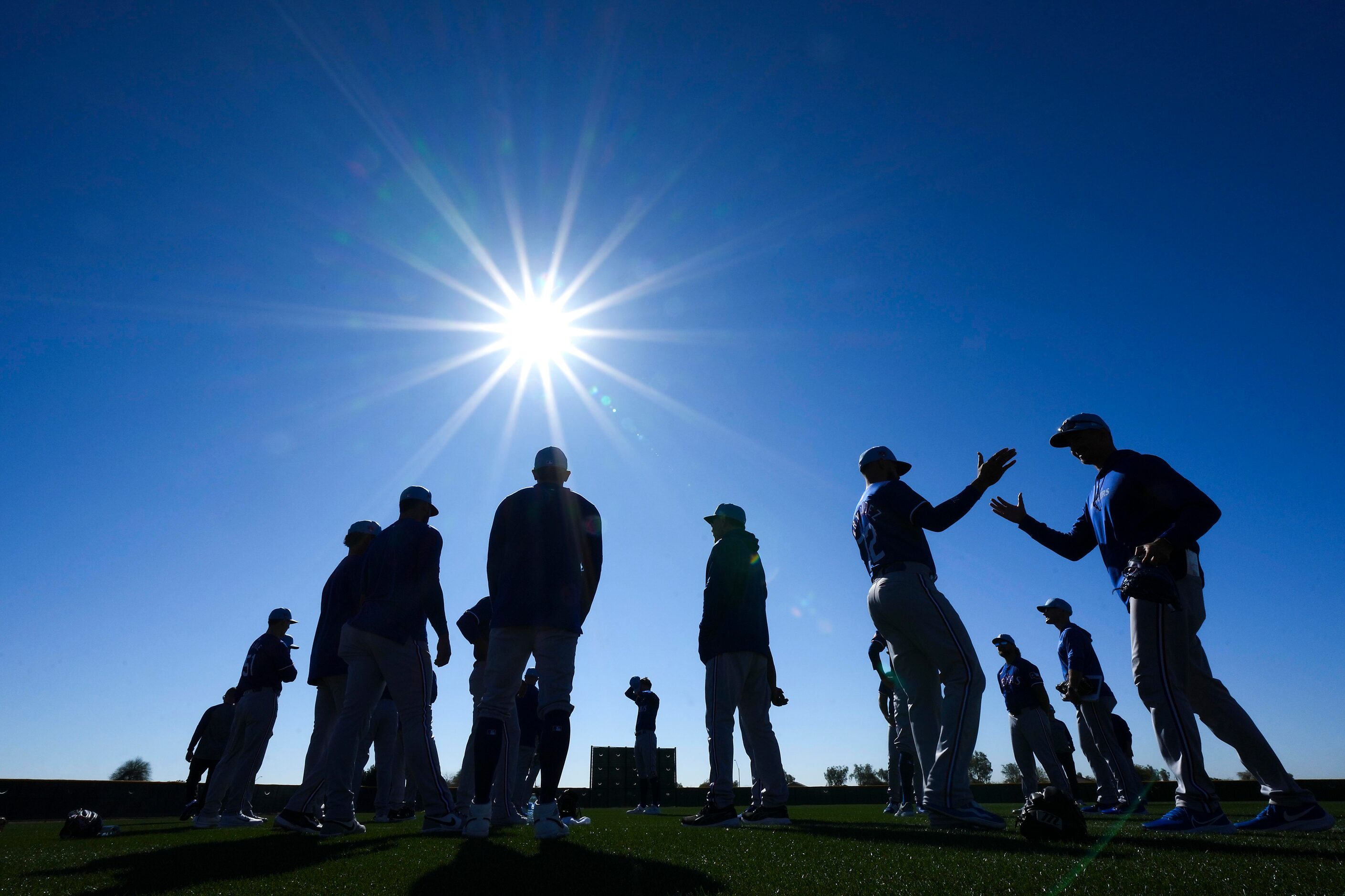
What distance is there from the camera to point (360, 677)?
525cm

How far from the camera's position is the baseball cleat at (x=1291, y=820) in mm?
4074

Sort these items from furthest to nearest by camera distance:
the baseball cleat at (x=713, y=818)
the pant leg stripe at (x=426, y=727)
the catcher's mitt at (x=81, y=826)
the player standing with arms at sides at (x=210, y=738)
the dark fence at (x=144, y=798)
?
1. the dark fence at (x=144, y=798)
2. the player standing with arms at sides at (x=210, y=738)
3. the catcher's mitt at (x=81, y=826)
4. the baseball cleat at (x=713, y=818)
5. the pant leg stripe at (x=426, y=727)

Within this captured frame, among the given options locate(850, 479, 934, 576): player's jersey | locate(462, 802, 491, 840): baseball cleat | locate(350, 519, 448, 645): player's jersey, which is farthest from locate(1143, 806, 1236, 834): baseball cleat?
locate(350, 519, 448, 645): player's jersey

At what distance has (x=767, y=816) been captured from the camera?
242 inches

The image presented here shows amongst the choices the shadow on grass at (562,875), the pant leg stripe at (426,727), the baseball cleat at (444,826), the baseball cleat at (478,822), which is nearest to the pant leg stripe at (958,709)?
the shadow on grass at (562,875)

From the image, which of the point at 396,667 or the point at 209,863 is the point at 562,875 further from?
the point at 396,667

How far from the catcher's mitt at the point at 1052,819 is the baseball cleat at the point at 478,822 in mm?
3182

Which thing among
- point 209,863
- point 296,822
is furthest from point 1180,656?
point 296,822

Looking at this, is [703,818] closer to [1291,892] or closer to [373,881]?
[373,881]

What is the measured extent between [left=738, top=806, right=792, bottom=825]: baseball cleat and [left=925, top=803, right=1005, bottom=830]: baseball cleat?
1.83 m

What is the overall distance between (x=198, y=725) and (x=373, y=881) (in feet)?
37.8

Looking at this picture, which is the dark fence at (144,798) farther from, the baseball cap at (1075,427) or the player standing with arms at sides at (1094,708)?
the baseball cap at (1075,427)

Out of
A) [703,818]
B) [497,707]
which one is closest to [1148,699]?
[703,818]

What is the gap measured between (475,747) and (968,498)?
12.3 feet
